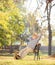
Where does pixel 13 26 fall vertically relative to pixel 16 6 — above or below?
below

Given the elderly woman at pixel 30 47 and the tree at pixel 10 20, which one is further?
the tree at pixel 10 20

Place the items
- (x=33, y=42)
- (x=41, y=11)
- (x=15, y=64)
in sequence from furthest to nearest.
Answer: (x=41, y=11)
(x=33, y=42)
(x=15, y=64)

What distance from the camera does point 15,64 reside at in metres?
5.69

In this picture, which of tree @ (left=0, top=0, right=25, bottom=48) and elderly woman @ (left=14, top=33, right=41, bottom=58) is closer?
elderly woman @ (left=14, top=33, right=41, bottom=58)

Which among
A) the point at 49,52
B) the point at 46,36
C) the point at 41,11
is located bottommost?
the point at 49,52

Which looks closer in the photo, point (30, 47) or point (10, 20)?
point (30, 47)

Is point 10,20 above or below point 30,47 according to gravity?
above

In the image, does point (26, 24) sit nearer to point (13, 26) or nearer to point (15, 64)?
point (13, 26)

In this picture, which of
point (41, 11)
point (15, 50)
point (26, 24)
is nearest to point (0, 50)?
point (15, 50)

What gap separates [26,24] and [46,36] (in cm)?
85

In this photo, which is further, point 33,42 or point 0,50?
point 0,50

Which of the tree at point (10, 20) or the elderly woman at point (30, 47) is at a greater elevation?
the tree at point (10, 20)

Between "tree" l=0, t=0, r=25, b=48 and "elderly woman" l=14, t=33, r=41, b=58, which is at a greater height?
"tree" l=0, t=0, r=25, b=48

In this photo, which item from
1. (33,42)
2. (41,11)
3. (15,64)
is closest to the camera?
(15,64)
